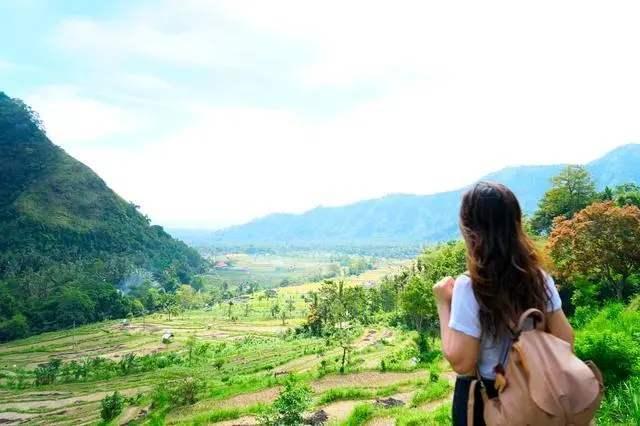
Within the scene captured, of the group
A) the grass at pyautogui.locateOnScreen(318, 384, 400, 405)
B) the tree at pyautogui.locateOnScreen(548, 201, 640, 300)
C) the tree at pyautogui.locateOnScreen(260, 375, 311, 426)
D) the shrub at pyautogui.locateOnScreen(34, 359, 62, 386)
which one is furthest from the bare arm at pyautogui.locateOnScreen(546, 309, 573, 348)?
the shrub at pyautogui.locateOnScreen(34, 359, 62, 386)

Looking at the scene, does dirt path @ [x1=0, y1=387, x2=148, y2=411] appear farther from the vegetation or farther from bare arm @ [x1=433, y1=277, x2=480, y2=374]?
bare arm @ [x1=433, y1=277, x2=480, y2=374]

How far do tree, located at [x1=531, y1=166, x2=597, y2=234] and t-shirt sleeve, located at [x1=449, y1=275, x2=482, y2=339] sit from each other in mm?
31441

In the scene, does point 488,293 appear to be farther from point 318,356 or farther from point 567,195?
point 318,356

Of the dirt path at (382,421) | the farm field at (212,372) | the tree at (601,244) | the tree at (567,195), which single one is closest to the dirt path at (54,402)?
the farm field at (212,372)

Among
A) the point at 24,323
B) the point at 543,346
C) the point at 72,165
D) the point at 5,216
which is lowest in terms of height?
the point at 24,323

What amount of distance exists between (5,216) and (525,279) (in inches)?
5369

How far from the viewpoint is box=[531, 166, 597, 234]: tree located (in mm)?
30953

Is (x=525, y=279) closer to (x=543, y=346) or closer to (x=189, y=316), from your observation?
(x=543, y=346)

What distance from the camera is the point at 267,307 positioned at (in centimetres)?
9662

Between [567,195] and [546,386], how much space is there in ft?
109

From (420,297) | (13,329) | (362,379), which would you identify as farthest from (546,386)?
(13,329)

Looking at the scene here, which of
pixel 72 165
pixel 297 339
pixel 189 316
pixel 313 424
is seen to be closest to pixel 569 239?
pixel 313 424

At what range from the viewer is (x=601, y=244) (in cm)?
1758

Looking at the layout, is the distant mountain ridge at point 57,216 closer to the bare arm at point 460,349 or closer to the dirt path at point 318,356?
the dirt path at point 318,356
